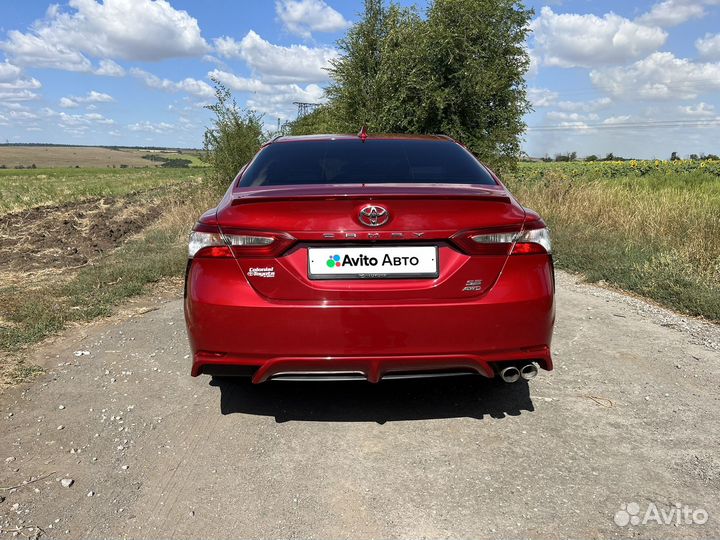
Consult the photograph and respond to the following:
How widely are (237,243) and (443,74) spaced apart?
14.2 metres

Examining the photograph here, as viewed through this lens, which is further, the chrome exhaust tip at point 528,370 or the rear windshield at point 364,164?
the rear windshield at point 364,164

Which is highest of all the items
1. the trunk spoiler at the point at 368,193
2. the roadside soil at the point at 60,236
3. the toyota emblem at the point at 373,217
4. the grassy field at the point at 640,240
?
the trunk spoiler at the point at 368,193

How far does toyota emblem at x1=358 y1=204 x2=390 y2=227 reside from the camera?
258cm

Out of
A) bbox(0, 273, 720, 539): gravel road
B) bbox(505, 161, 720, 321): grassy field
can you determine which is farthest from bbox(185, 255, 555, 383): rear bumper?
bbox(505, 161, 720, 321): grassy field

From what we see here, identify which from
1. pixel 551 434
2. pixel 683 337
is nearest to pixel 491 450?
pixel 551 434

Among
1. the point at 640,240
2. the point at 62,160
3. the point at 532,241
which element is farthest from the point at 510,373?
the point at 62,160

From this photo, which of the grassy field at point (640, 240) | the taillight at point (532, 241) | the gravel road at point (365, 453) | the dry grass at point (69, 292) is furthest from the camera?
the grassy field at point (640, 240)

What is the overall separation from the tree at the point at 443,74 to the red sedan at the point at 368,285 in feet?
42.8

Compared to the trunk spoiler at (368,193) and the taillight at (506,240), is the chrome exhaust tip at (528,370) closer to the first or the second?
the taillight at (506,240)

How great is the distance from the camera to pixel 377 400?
3.39 metres

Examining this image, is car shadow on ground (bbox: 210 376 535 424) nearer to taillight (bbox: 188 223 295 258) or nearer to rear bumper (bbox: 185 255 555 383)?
rear bumper (bbox: 185 255 555 383)

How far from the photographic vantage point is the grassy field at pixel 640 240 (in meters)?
5.78

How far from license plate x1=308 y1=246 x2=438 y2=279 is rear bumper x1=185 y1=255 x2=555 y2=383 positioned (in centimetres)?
15

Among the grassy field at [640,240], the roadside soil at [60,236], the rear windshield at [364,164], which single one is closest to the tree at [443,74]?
the grassy field at [640,240]
